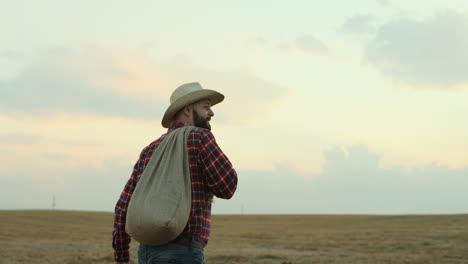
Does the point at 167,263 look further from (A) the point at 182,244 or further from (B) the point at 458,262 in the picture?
(B) the point at 458,262

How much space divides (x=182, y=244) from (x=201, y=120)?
0.89m

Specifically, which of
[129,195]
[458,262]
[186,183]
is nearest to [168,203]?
[186,183]

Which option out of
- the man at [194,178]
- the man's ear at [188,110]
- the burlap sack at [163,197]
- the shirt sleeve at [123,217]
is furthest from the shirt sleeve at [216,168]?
the shirt sleeve at [123,217]

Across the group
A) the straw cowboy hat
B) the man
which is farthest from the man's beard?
the straw cowboy hat

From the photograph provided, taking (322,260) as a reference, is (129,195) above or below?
above

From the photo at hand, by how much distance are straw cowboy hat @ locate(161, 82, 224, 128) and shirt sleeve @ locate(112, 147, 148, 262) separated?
31 centimetres

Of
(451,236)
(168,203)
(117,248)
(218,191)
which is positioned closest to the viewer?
(168,203)

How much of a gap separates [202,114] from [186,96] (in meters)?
0.17

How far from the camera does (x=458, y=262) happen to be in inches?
692

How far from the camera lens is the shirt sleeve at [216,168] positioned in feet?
12.8

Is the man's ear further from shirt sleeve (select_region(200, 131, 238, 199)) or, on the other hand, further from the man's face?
shirt sleeve (select_region(200, 131, 238, 199))

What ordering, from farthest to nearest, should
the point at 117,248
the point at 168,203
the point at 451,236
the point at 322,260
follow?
the point at 451,236
the point at 322,260
the point at 117,248
the point at 168,203

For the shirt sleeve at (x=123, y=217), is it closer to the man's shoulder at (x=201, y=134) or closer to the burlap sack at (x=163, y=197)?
the burlap sack at (x=163, y=197)

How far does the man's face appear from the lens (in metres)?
4.22
